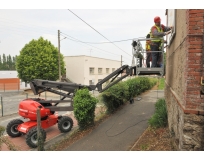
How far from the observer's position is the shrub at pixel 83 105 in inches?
277

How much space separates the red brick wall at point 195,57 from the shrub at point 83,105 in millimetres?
4442

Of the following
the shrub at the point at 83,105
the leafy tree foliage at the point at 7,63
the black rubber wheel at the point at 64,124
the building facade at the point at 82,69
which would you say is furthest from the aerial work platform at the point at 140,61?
the leafy tree foliage at the point at 7,63

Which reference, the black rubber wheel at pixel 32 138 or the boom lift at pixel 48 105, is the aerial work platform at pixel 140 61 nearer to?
the boom lift at pixel 48 105

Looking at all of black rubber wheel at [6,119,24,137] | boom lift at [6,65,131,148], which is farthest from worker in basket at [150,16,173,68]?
black rubber wheel at [6,119,24,137]

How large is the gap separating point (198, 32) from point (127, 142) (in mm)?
4109

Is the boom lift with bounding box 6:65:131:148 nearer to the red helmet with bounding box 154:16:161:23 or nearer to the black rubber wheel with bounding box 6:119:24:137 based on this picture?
the black rubber wheel with bounding box 6:119:24:137

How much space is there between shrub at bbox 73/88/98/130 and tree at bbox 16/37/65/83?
20057mm

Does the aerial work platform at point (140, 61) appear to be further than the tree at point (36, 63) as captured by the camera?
No

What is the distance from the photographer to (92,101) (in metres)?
7.36

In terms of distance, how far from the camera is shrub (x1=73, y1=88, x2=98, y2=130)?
7.03 meters

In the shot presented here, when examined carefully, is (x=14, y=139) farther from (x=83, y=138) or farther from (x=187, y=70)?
(x=187, y=70)

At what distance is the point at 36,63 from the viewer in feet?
85.0

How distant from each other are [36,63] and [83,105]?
21.2 metres

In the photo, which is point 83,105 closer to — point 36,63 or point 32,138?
point 32,138
